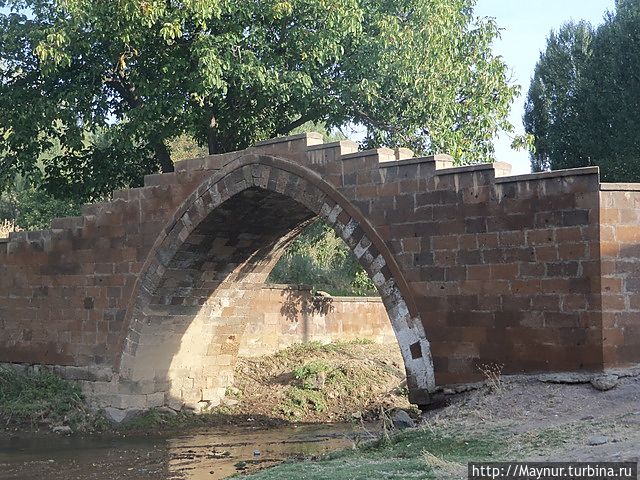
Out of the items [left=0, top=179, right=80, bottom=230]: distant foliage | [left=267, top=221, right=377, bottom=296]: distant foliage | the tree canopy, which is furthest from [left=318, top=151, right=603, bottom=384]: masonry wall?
[left=0, top=179, right=80, bottom=230]: distant foliage

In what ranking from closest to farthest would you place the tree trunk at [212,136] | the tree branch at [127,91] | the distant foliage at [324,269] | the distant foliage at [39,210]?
the tree branch at [127,91]
the tree trunk at [212,136]
the distant foliage at [324,269]
the distant foliage at [39,210]

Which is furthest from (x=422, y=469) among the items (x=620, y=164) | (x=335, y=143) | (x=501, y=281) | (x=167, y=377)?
(x=620, y=164)

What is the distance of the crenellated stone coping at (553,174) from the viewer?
33.5 feet

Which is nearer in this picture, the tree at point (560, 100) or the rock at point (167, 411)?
the rock at point (167, 411)

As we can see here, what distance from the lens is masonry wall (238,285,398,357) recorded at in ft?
61.6

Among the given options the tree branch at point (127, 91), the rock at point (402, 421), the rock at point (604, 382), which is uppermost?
the tree branch at point (127, 91)

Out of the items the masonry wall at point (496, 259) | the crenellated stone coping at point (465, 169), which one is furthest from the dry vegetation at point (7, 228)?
the crenellated stone coping at point (465, 169)

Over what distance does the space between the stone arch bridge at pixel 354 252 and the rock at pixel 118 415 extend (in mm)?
113

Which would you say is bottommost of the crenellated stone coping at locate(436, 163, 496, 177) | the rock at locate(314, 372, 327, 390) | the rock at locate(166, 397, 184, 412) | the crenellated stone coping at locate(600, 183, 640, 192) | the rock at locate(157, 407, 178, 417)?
the rock at locate(157, 407, 178, 417)

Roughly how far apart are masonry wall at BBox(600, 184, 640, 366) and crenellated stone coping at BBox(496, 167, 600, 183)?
257 mm

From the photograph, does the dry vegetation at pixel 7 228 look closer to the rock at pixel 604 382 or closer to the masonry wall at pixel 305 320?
the masonry wall at pixel 305 320

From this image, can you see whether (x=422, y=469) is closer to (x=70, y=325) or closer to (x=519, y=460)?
(x=519, y=460)

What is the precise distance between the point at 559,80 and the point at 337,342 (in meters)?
11.4

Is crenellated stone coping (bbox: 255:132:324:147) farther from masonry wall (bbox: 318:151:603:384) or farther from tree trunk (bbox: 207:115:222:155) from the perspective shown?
tree trunk (bbox: 207:115:222:155)
